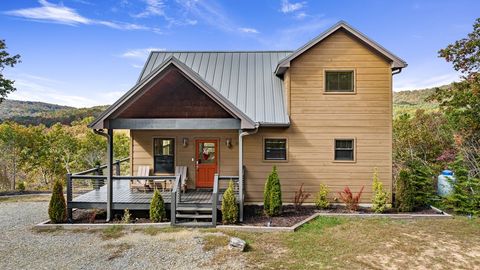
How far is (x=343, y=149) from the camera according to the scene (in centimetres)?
1100

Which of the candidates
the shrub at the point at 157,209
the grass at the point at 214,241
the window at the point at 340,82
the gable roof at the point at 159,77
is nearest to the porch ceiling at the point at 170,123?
the gable roof at the point at 159,77

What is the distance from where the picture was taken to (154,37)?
21.1 meters

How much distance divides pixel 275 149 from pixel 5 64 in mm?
15827

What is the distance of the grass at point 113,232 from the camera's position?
7.87m

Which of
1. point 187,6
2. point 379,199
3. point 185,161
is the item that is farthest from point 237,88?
point 187,6

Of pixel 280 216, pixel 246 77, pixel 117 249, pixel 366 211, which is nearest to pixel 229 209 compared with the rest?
pixel 280 216

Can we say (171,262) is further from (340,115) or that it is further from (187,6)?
(187,6)

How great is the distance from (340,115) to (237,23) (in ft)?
49.1

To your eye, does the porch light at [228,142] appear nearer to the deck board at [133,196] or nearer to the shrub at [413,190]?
the deck board at [133,196]

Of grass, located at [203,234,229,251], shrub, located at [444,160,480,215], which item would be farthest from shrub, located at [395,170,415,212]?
grass, located at [203,234,229,251]

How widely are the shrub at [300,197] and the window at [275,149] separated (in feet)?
4.69

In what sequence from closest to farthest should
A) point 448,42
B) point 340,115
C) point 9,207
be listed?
point 340,115
point 9,207
point 448,42

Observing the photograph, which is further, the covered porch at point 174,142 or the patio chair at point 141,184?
the patio chair at point 141,184

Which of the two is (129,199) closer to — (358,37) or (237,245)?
(237,245)
